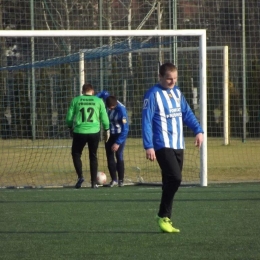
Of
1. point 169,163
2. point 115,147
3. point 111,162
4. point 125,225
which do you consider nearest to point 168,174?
point 169,163

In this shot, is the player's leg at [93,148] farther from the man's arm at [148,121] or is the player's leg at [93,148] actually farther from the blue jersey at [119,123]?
the man's arm at [148,121]

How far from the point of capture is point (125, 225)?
1044cm

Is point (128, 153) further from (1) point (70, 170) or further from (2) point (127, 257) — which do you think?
(2) point (127, 257)

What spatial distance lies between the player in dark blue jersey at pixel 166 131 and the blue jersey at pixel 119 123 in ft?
23.4

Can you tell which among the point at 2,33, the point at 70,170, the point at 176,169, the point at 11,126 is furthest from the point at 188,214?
the point at 11,126

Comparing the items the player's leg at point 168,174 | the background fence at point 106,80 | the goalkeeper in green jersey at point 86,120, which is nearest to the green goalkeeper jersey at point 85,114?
the goalkeeper in green jersey at point 86,120

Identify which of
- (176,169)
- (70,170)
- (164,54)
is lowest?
(70,170)

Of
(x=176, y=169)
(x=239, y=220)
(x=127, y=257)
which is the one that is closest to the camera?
(x=127, y=257)

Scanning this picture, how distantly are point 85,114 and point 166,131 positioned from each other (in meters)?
6.79

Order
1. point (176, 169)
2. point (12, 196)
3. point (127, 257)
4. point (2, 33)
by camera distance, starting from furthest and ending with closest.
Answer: point (2, 33) → point (12, 196) → point (176, 169) → point (127, 257)

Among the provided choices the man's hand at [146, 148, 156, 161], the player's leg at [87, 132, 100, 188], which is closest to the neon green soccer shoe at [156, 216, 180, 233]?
the man's hand at [146, 148, 156, 161]

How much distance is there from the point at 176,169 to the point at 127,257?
6.28 ft

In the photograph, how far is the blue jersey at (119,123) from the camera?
56.0ft

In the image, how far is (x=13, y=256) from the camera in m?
8.20
